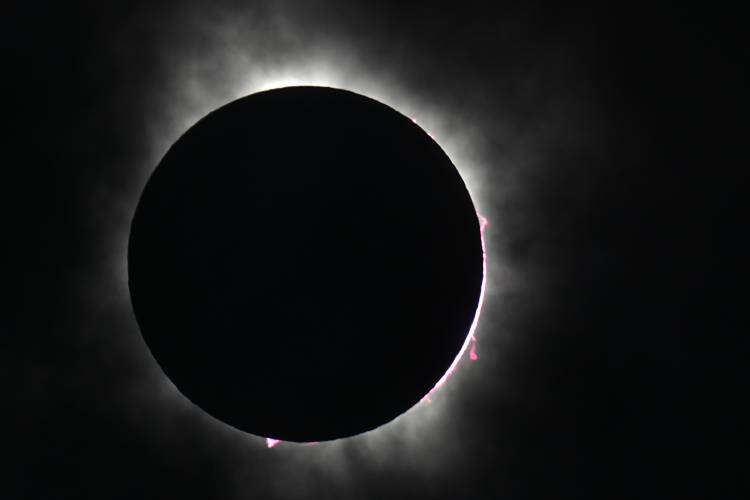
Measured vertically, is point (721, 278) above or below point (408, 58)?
below

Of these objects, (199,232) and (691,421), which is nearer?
(199,232)

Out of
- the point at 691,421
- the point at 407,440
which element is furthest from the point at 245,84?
the point at 691,421

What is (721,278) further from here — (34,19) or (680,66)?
(34,19)

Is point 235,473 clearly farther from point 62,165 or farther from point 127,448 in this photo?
point 62,165

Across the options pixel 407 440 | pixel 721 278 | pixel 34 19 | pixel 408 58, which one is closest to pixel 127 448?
pixel 407 440

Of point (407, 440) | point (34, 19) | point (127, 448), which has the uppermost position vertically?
point (34, 19)

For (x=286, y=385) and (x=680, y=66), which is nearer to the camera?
(x=286, y=385)
